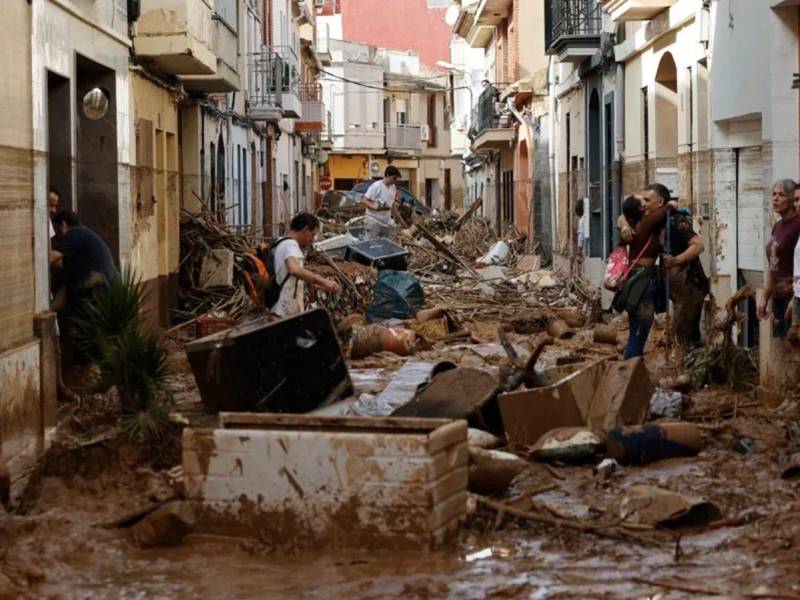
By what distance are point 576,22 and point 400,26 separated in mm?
63248

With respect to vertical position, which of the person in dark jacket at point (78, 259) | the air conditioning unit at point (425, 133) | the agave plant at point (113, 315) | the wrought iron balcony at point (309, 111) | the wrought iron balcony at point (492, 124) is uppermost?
the air conditioning unit at point (425, 133)

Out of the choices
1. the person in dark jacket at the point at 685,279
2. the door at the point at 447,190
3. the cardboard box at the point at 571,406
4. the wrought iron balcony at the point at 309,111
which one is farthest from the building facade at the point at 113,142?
the door at the point at 447,190

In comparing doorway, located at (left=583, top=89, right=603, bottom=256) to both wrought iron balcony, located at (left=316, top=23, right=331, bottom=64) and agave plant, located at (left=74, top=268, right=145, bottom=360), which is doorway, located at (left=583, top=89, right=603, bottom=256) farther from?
wrought iron balcony, located at (left=316, top=23, right=331, bottom=64)

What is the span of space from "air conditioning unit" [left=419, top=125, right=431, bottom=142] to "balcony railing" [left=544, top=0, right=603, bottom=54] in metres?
52.3

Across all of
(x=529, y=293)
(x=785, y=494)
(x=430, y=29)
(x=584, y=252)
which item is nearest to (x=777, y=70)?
(x=785, y=494)

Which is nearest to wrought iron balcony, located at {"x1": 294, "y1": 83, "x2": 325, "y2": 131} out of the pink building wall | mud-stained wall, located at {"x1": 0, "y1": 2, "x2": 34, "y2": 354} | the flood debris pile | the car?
the car

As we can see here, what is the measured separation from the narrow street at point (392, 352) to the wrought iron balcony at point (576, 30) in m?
0.08

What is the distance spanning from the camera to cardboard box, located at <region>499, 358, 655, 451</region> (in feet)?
34.7

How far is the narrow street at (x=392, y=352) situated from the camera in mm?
7719

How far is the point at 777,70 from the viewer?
14.1 metres

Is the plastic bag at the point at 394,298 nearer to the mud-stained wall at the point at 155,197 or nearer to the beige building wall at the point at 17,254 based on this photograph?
the mud-stained wall at the point at 155,197

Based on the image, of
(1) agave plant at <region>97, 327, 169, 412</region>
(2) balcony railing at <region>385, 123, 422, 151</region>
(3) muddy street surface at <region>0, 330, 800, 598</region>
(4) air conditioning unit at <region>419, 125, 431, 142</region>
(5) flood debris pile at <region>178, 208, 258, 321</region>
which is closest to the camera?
(3) muddy street surface at <region>0, 330, 800, 598</region>

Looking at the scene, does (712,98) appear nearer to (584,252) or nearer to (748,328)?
(748,328)

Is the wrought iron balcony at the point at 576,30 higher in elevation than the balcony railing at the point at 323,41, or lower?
lower
